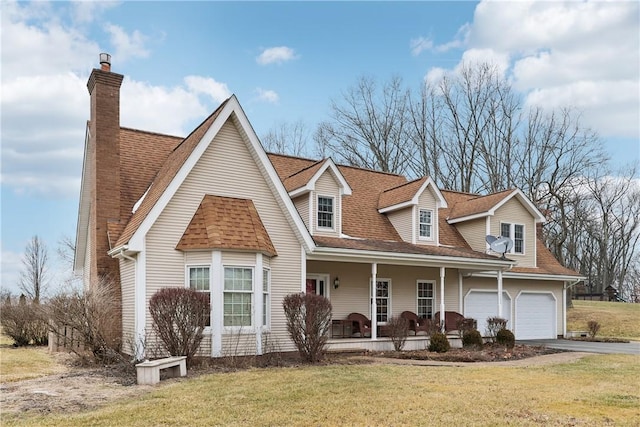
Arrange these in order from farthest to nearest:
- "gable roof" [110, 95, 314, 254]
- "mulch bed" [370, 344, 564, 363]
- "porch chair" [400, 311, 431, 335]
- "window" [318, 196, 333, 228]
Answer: "porch chair" [400, 311, 431, 335], "window" [318, 196, 333, 228], "mulch bed" [370, 344, 564, 363], "gable roof" [110, 95, 314, 254]

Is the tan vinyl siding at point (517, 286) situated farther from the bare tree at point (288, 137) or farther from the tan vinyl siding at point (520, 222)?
the bare tree at point (288, 137)

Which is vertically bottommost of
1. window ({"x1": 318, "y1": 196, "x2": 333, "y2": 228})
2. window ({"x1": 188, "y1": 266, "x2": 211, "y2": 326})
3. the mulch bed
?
the mulch bed

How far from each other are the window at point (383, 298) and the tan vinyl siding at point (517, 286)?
12.1 feet

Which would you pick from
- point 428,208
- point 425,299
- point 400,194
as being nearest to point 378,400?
point 425,299

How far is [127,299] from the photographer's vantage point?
15.1 m

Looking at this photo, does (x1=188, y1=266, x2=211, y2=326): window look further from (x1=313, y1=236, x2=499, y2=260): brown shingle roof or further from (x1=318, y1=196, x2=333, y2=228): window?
(x1=318, y1=196, x2=333, y2=228): window

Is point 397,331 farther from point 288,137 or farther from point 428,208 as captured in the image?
point 288,137

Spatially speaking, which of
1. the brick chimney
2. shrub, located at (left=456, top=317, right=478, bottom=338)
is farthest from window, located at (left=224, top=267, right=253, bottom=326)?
shrub, located at (left=456, top=317, right=478, bottom=338)

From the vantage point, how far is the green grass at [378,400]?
8.12 meters

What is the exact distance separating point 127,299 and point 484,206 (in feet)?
48.2

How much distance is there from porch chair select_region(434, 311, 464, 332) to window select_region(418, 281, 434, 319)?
0.66 metres

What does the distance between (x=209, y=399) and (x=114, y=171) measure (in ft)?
29.2

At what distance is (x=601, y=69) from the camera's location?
931 inches

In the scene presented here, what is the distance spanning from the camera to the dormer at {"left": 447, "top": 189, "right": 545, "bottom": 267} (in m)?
23.5
